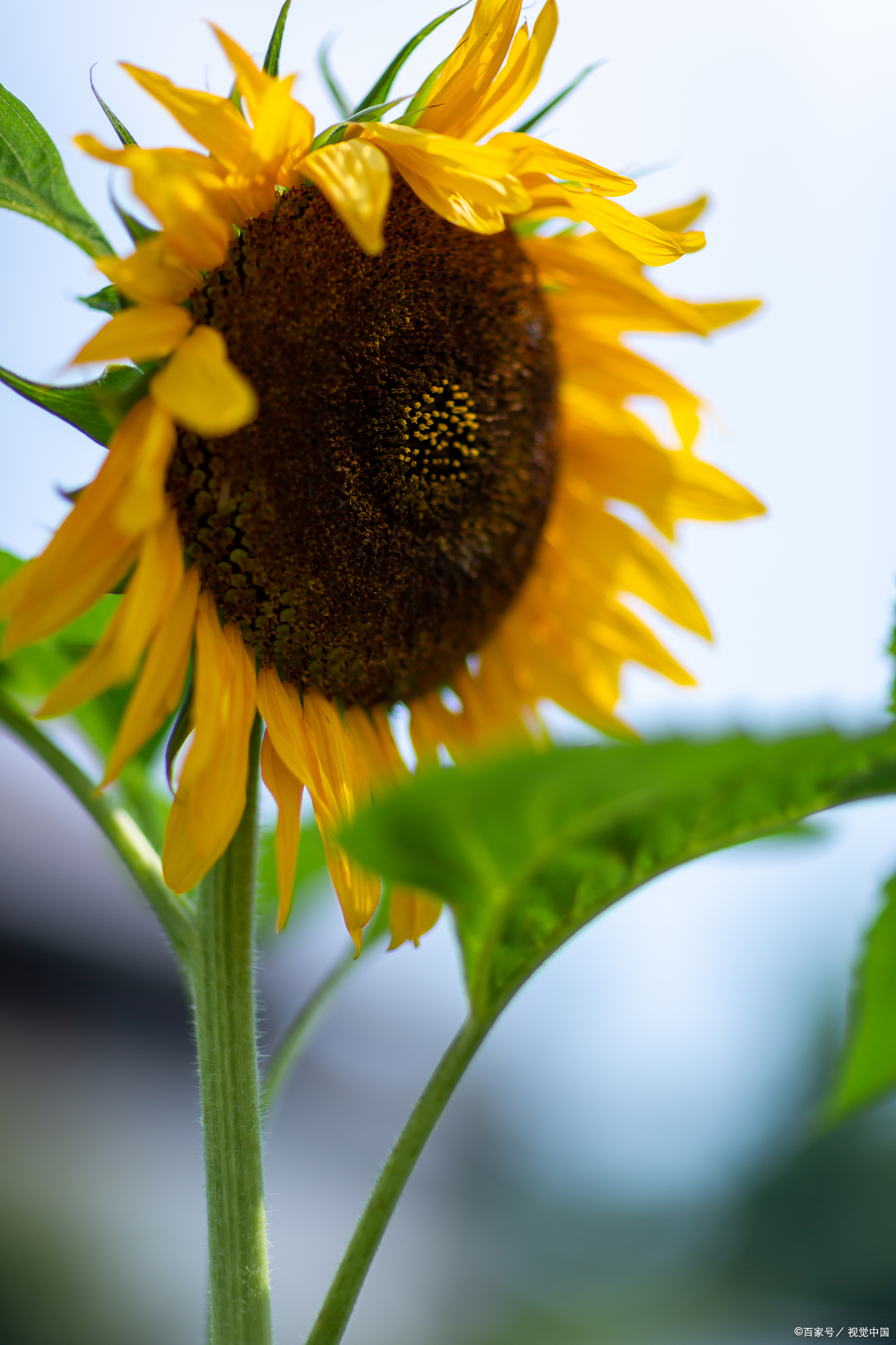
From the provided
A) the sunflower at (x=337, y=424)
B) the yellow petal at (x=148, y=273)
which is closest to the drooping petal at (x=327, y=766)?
the sunflower at (x=337, y=424)

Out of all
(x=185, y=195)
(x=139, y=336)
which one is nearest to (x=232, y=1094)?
(x=139, y=336)

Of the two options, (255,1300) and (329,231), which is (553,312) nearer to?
(329,231)

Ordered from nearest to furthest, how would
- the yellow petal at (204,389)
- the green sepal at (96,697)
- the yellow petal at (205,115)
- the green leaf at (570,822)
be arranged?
the green leaf at (570,822) < the yellow petal at (204,389) < the yellow petal at (205,115) < the green sepal at (96,697)

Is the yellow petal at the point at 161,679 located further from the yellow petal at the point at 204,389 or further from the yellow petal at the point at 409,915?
the yellow petal at the point at 409,915

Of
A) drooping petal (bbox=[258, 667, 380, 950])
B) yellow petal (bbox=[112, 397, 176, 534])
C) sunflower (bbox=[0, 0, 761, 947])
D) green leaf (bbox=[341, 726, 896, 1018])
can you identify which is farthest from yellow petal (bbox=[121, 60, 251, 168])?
green leaf (bbox=[341, 726, 896, 1018])

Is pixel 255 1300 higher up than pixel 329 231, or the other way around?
pixel 329 231

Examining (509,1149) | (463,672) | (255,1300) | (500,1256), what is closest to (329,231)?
(463,672)
